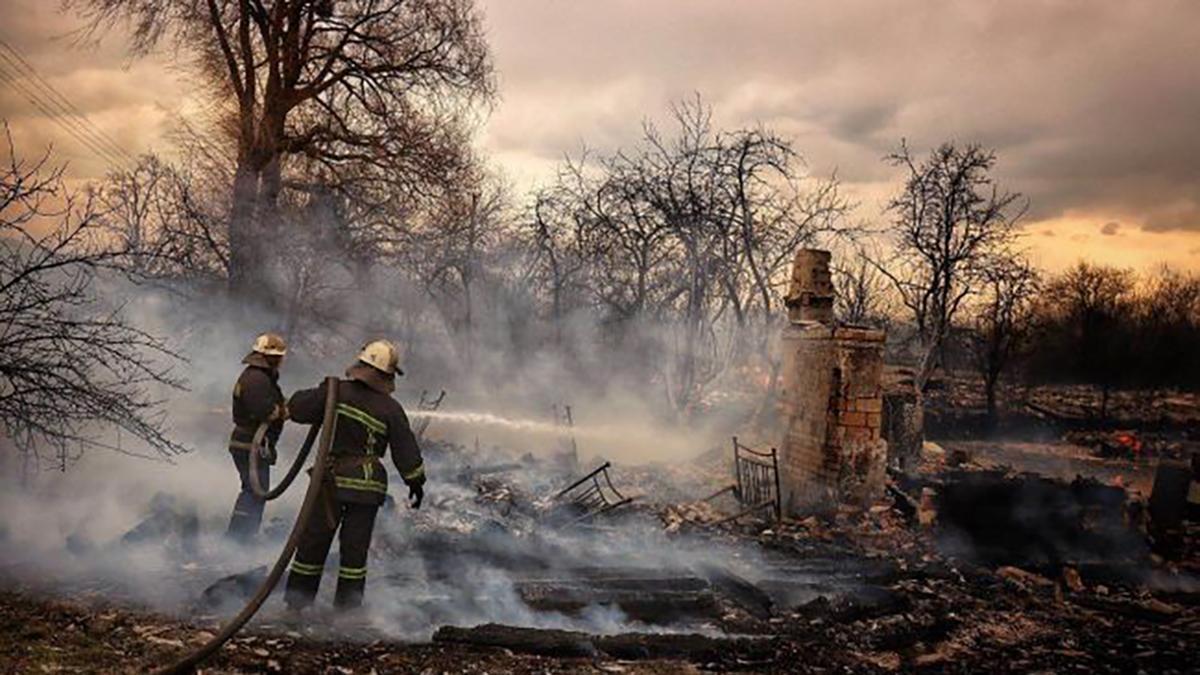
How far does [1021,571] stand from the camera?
755cm

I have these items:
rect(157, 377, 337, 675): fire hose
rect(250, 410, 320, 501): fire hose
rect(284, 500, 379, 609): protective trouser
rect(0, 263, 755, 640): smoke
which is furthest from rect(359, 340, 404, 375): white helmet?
rect(0, 263, 755, 640): smoke

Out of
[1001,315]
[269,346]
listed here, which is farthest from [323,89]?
[1001,315]

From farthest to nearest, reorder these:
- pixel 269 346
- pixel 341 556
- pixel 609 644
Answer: pixel 269 346 < pixel 341 556 < pixel 609 644

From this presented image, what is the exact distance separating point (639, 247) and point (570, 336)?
3.95m

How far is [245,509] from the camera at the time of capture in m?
6.55

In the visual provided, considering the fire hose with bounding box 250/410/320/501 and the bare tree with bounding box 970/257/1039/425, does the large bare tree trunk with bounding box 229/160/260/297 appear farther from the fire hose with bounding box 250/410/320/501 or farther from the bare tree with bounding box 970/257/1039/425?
the bare tree with bounding box 970/257/1039/425

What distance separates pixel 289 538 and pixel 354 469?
727 millimetres

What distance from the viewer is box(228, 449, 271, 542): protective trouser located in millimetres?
6504

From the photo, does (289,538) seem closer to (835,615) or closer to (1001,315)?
(835,615)

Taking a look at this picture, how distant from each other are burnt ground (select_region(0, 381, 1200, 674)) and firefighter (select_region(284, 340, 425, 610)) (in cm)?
33

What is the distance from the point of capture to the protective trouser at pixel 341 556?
5.29 m

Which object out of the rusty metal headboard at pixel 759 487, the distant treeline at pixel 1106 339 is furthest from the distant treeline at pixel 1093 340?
the rusty metal headboard at pixel 759 487

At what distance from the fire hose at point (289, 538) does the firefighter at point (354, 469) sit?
0.14m

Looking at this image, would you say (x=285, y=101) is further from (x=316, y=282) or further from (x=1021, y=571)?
(x=1021, y=571)
